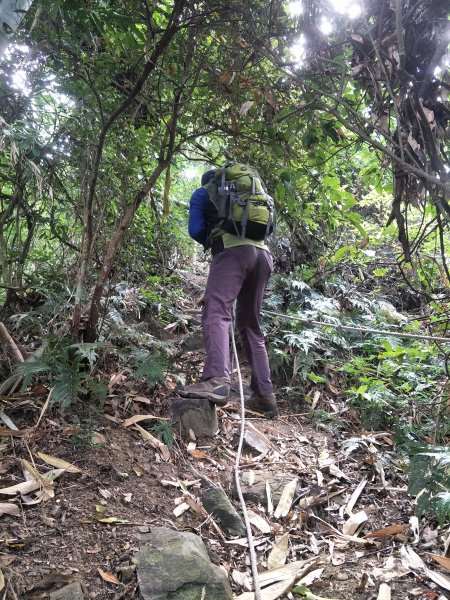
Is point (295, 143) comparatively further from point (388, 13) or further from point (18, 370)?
point (18, 370)

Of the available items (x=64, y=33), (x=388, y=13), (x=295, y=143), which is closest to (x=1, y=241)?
(x=64, y=33)

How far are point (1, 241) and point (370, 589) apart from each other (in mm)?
3245

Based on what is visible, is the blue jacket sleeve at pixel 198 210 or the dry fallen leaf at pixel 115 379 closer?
the dry fallen leaf at pixel 115 379

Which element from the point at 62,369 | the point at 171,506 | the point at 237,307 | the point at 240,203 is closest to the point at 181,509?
the point at 171,506

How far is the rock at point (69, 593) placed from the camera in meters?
1.62

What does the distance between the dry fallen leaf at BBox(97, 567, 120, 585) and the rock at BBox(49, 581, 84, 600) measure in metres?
0.11

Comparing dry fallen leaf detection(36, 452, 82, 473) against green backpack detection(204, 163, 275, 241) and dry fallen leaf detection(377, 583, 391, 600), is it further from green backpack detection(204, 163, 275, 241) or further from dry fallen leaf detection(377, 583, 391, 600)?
green backpack detection(204, 163, 275, 241)

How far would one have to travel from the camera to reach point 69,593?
1.65 meters

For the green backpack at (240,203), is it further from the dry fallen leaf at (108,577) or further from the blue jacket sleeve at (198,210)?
the dry fallen leaf at (108,577)

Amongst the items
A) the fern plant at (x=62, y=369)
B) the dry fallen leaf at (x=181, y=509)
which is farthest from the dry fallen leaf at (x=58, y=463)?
the dry fallen leaf at (x=181, y=509)

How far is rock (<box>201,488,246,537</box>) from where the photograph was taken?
2.36m

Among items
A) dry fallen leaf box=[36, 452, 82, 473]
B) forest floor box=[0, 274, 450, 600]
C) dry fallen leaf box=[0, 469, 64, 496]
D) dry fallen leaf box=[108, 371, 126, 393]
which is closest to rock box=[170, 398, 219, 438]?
forest floor box=[0, 274, 450, 600]

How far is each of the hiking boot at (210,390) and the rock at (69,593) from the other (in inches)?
57.3

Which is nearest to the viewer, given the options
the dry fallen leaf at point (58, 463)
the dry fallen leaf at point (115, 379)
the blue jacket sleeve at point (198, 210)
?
the dry fallen leaf at point (58, 463)
